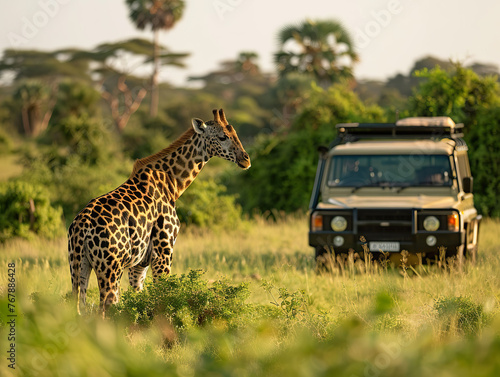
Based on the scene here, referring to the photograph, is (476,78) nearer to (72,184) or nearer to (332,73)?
(72,184)

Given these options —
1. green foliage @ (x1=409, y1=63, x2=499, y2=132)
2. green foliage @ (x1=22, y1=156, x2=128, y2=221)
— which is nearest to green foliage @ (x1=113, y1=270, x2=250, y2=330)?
green foliage @ (x1=22, y1=156, x2=128, y2=221)

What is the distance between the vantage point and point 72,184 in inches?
704

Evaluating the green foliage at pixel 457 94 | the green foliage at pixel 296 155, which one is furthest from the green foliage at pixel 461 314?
the green foliage at pixel 296 155

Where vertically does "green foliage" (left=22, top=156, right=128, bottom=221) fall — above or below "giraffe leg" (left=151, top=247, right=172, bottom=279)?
below

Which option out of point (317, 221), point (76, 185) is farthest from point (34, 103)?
point (317, 221)

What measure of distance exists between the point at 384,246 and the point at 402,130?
2.10m

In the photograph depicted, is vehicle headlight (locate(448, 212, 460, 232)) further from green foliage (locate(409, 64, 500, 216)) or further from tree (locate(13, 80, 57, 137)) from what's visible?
tree (locate(13, 80, 57, 137))

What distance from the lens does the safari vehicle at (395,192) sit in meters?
10.5

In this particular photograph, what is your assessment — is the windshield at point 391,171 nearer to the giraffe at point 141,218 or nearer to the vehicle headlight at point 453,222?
the vehicle headlight at point 453,222

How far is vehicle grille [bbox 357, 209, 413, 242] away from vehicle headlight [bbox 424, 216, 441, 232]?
207mm

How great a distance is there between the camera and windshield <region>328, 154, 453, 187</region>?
37.6 ft

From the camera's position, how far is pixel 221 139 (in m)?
7.64

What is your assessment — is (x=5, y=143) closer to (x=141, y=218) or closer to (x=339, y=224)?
(x=339, y=224)

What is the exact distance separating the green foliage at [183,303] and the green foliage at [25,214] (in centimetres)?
800
